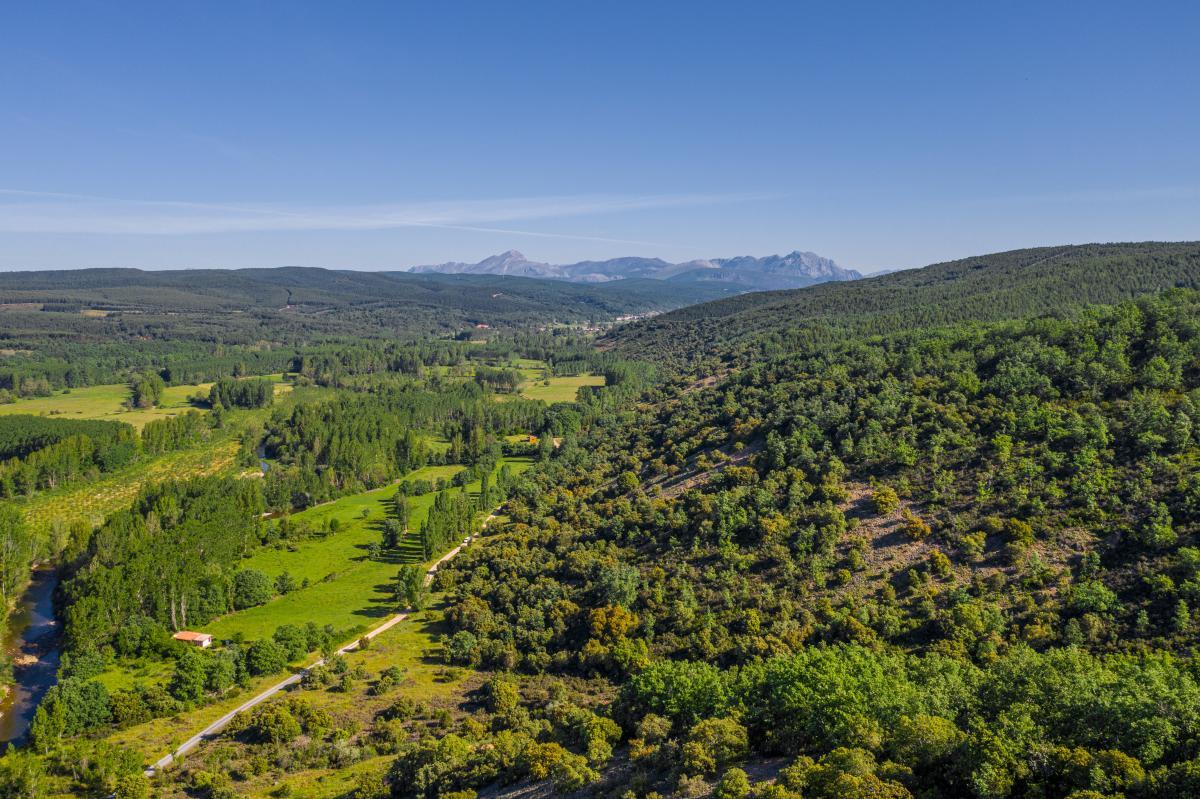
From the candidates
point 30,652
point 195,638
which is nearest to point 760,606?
point 195,638

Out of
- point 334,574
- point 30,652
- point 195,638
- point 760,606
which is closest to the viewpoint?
point 760,606

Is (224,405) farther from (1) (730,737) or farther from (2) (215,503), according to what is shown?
(1) (730,737)

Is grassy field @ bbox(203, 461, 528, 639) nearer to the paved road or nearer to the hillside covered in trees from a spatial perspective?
the hillside covered in trees

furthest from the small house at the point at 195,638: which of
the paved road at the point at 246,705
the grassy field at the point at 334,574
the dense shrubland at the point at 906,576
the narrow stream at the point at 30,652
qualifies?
the dense shrubland at the point at 906,576

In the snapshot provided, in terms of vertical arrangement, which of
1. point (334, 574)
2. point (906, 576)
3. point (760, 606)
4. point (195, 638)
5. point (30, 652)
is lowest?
point (30, 652)

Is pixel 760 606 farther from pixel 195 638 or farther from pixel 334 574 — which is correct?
pixel 195 638

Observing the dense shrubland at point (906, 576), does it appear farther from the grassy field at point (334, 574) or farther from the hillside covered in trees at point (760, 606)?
the grassy field at point (334, 574)
